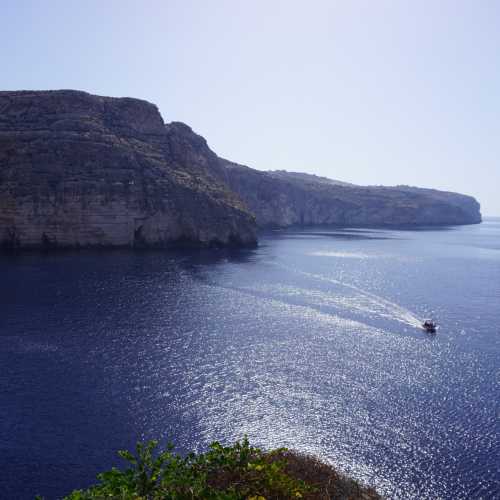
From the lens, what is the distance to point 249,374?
42.9 m

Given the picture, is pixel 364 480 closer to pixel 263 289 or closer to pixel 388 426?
pixel 388 426

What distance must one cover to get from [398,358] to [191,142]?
434 feet

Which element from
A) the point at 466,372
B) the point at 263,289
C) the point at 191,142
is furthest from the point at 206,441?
the point at 191,142

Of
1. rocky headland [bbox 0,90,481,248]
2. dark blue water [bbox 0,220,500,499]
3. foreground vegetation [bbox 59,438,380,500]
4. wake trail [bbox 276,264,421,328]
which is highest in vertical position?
rocky headland [bbox 0,90,481,248]

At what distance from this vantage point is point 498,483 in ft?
91.9

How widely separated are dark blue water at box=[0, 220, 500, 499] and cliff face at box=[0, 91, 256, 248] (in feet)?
82.3

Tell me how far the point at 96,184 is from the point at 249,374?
83936 millimetres

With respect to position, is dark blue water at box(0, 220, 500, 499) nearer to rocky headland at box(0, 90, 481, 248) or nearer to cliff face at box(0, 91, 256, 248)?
rocky headland at box(0, 90, 481, 248)

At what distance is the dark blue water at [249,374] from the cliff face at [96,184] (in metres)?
25.1

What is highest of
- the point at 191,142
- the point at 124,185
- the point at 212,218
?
the point at 191,142

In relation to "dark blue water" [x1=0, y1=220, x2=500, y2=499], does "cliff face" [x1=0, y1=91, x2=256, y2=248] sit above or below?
above

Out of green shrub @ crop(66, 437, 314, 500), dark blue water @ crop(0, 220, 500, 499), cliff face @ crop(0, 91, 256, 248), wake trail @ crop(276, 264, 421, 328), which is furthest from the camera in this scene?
cliff face @ crop(0, 91, 256, 248)

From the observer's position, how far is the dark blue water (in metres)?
29.8

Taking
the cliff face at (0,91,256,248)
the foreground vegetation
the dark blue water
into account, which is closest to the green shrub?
the foreground vegetation
